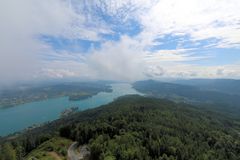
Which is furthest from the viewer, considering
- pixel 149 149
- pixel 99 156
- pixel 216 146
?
pixel 216 146

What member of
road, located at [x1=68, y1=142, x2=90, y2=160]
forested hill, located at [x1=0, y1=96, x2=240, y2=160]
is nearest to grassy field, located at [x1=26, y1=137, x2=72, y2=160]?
forested hill, located at [x1=0, y1=96, x2=240, y2=160]

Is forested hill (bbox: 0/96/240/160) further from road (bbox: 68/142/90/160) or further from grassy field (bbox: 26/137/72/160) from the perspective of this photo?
road (bbox: 68/142/90/160)

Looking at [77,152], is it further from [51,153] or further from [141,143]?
[141,143]

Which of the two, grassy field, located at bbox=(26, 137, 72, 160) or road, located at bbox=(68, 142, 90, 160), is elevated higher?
grassy field, located at bbox=(26, 137, 72, 160)

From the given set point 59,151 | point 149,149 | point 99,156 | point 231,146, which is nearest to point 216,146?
point 231,146

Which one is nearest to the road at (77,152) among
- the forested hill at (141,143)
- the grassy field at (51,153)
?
the grassy field at (51,153)

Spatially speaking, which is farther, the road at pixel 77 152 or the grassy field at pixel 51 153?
the road at pixel 77 152

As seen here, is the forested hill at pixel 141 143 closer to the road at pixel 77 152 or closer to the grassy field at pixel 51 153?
the grassy field at pixel 51 153

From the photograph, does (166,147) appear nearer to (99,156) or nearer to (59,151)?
(99,156)

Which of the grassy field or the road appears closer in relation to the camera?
the grassy field
